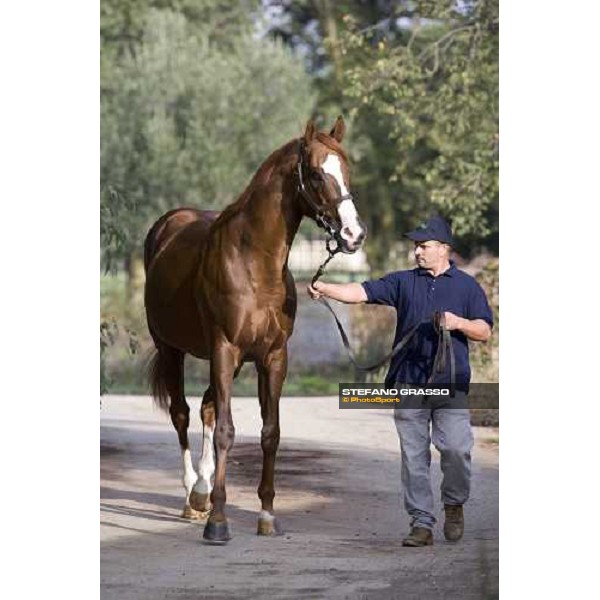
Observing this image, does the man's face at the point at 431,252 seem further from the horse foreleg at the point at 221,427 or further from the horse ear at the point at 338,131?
the horse foreleg at the point at 221,427

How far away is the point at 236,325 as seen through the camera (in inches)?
327

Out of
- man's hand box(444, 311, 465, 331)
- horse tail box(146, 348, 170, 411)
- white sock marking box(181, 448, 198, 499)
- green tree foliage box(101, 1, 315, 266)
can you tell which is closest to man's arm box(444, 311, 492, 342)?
man's hand box(444, 311, 465, 331)

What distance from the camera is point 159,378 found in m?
9.98

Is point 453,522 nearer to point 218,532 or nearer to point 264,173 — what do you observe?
point 218,532

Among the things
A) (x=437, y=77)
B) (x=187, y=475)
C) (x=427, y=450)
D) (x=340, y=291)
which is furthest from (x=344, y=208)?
(x=437, y=77)

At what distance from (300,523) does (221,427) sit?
0.93 meters

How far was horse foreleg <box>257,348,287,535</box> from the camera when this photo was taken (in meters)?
8.43

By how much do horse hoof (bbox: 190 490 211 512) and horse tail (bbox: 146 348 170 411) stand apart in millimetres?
966

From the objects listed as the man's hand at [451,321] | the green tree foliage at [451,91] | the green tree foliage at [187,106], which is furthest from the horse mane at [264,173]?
the green tree foliage at [187,106]

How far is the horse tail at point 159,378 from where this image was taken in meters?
9.95

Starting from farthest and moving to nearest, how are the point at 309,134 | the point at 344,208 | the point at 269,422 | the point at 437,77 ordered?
the point at 437,77 < the point at 269,422 < the point at 309,134 < the point at 344,208

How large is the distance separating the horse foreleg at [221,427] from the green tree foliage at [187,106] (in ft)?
27.5
